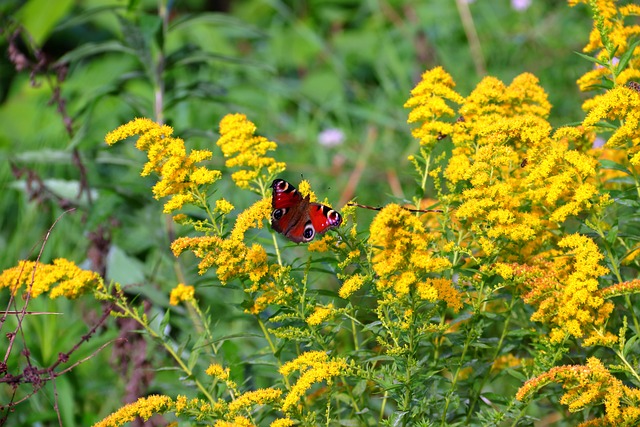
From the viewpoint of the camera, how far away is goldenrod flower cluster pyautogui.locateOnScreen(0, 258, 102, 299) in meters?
2.68

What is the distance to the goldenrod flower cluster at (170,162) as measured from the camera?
8.30 feet

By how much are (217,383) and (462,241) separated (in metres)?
0.97

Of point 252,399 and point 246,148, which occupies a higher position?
point 246,148

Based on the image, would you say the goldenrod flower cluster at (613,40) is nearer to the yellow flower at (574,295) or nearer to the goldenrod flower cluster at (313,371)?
the yellow flower at (574,295)

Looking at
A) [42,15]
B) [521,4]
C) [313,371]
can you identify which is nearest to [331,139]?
[521,4]

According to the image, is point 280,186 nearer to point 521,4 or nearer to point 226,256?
point 226,256

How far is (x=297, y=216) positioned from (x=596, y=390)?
3.27 feet

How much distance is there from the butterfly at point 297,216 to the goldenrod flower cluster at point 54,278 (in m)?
0.62

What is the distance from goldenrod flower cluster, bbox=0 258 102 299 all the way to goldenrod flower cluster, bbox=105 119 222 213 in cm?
39

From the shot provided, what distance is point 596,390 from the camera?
90.9 inches

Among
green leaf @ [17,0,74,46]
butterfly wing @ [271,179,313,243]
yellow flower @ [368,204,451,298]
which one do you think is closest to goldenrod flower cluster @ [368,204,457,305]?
yellow flower @ [368,204,451,298]

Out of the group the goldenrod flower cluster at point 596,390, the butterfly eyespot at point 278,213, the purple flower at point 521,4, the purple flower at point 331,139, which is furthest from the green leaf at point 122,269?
the purple flower at point 521,4

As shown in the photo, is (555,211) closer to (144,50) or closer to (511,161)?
(511,161)

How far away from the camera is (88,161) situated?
4.50 metres
